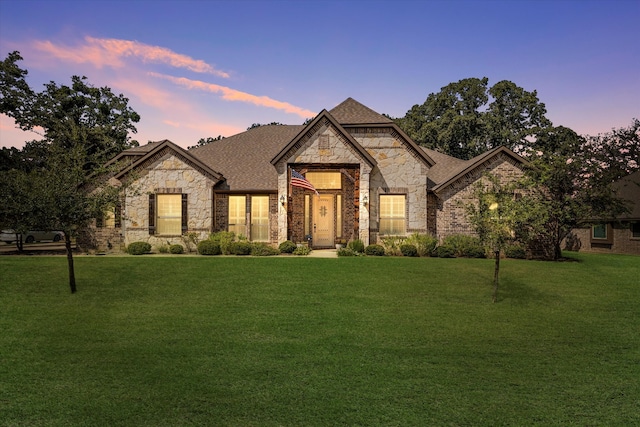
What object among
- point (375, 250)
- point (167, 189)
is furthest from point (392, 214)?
point (167, 189)

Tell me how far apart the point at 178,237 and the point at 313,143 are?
8.96 m

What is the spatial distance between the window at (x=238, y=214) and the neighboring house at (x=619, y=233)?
2362 cm

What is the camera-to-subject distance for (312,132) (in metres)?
22.7

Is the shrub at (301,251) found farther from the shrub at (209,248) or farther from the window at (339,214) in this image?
the window at (339,214)

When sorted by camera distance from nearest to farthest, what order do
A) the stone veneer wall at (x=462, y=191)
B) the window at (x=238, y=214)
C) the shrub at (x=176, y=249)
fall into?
the shrub at (x=176, y=249)
the stone veneer wall at (x=462, y=191)
the window at (x=238, y=214)

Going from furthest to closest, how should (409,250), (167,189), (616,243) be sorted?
(616,243) → (167,189) → (409,250)

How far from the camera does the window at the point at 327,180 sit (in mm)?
24688

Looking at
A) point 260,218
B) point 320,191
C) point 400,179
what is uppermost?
point 400,179

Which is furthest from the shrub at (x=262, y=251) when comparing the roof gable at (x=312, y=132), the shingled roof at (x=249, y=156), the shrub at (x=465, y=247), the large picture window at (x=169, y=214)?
the shrub at (x=465, y=247)

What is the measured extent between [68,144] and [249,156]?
66.9 ft

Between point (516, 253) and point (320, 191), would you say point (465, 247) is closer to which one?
point (516, 253)

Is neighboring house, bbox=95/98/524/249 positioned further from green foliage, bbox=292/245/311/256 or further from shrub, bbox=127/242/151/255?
green foliage, bbox=292/245/311/256

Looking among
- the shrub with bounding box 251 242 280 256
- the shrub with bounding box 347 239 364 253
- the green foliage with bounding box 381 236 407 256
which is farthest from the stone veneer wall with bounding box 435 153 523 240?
the shrub with bounding box 251 242 280 256

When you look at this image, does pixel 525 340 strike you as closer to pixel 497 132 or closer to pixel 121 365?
pixel 121 365
